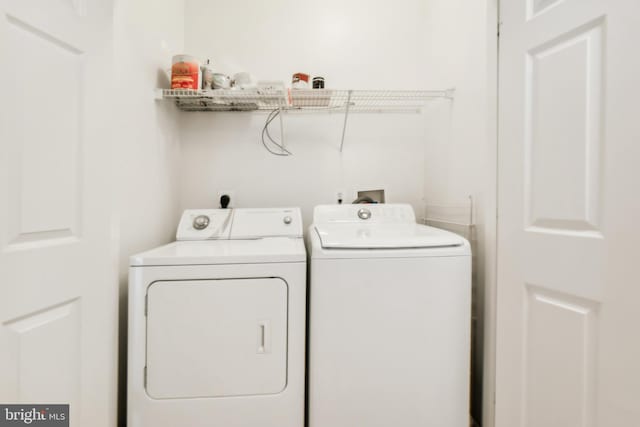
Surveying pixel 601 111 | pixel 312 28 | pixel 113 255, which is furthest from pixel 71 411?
pixel 312 28

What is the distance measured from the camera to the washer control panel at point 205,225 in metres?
1.60

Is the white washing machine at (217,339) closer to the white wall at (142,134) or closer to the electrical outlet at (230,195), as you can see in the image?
the white wall at (142,134)

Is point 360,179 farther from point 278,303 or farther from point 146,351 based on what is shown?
point 146,351

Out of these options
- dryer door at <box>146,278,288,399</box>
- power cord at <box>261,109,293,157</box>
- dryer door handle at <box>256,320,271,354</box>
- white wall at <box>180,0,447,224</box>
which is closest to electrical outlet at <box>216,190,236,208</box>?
white wall at <box>180,0,447,224</box>

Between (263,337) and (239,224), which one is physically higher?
(239,224)

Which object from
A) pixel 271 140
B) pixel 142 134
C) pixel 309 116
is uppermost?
pixel 309 116

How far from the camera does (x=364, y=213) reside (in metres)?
1.71

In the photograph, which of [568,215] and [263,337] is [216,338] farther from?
[568,215]

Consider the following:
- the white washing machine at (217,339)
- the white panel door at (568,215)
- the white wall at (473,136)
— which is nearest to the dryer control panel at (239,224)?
the white washing machine at (217,339)

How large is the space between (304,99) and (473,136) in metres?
0.99

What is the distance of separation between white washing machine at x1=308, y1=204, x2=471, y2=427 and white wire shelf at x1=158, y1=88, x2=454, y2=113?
96 cm

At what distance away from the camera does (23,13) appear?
785 mm

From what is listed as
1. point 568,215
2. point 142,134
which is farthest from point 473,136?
point 142,134

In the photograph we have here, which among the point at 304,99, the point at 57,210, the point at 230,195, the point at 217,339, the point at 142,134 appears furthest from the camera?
the point at 230,195
